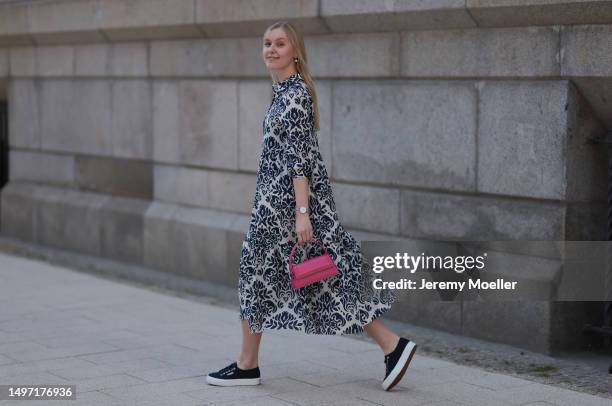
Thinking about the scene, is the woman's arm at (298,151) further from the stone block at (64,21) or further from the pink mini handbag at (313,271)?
the stone block at (64,21)

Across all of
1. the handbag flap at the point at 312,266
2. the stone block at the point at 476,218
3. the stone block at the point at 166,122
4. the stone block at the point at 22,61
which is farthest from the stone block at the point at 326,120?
the stone block at the point at 22,61

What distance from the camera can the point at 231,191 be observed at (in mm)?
10438

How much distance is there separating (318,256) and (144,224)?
211 inches

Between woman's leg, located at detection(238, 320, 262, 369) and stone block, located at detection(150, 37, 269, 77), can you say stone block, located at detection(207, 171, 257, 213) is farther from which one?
woman's leg, located at detection(238, 320, 262, 369)

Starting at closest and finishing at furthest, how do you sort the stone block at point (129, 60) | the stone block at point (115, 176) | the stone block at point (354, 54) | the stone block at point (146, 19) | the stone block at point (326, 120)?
1. the stone block at point (354, 54)
2. the stone block at point (326, 120)
3. the stone block at point (146, 19)
4. the stone block at point (129, 60)
5. the stone block at point (115, 176)

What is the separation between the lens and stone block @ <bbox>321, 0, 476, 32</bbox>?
312 inches

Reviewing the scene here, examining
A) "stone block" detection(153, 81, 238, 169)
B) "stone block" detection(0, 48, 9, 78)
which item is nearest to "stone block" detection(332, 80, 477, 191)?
"stone block" detection(153, 81, 238, 169)

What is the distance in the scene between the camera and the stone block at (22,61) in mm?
13555

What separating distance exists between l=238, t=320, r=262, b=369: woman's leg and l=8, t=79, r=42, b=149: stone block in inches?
302

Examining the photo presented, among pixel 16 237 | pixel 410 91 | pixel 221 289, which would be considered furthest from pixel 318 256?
pixel 16 237

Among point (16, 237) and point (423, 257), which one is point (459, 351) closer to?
point (423, 257)

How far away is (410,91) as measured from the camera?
27.9 ft

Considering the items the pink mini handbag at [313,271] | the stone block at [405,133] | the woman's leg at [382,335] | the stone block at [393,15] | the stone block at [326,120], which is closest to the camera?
the pink mini handbag at [313,271]

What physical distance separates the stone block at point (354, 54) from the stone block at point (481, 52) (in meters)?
0.14
